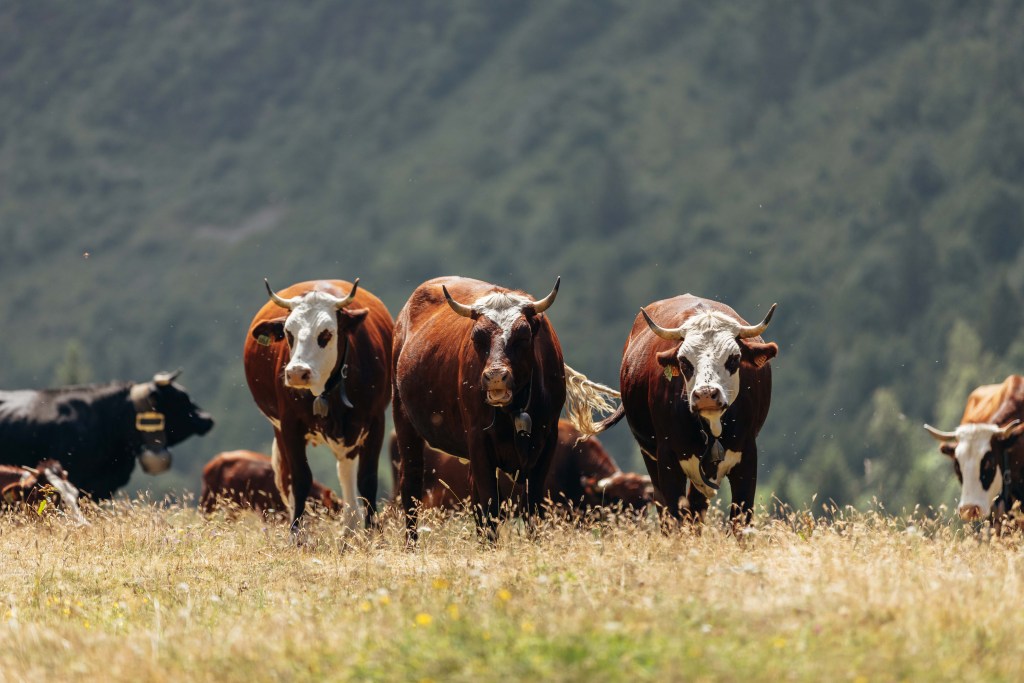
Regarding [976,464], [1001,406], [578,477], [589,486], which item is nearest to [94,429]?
[578,477]

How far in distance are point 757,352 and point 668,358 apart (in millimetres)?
704

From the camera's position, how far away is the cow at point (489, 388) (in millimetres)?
12648

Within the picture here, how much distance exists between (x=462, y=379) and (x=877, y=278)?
16909cm

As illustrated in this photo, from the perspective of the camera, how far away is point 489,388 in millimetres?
12297

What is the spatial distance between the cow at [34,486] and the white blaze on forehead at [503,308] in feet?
17.9

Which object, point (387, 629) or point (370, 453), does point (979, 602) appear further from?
point (370, 453)

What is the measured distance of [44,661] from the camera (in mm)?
8562

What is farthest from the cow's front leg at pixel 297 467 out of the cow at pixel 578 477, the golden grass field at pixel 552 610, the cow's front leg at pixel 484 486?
the cow at pixel 578 477

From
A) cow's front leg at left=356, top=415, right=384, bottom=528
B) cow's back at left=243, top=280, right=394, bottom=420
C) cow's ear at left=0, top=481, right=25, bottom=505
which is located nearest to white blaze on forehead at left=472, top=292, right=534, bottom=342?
cow's back at left=243, top=280, right=394, bottom=420

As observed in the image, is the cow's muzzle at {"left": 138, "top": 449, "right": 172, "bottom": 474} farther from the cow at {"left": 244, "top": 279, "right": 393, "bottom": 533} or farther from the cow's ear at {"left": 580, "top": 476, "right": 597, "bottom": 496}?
the cow at {"left": 244, "top": 279, "right": 393, "bottom": 533}

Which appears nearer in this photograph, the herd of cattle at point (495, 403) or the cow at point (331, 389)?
the herd of cattle at point (495, 403)

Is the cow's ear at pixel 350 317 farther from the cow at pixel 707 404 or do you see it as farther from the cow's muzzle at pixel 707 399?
the cow's muzzle at pixel 707 399

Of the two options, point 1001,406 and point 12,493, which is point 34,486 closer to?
point 12,493

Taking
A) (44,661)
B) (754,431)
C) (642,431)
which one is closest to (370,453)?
(642,431)
